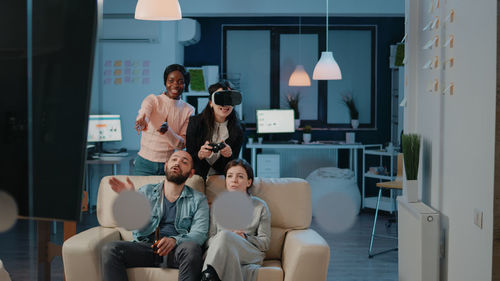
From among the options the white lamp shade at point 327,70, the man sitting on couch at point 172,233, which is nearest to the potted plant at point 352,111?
the white lamp shade at point 327,70

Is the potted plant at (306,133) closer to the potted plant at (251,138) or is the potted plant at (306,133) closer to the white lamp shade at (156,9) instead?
the potted plant at (251,138)

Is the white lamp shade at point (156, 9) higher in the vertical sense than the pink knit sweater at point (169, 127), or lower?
higher

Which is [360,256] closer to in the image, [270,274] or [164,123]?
[270,274]

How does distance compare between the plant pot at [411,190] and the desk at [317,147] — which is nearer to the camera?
the plant pot at [411,190]

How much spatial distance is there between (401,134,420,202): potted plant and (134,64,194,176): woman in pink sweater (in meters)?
1.15

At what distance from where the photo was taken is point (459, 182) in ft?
6.48

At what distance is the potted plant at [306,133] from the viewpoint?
6.04 meters

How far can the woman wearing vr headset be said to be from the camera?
260 cm

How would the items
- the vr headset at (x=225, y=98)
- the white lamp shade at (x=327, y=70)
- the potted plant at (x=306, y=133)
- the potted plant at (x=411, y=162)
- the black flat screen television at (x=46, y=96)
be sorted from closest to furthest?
1. the black flat screen television at (x=46, y=96)
2. the potted plant at (x=411, y=162)
3. the vr headset at (x=225, y=98)
4. the white lamp shade at (x=327, y=70)
5. the potted plant at (x=306, y=133)

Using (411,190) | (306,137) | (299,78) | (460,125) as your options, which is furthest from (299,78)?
(460,125)

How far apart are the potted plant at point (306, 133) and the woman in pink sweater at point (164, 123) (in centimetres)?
333

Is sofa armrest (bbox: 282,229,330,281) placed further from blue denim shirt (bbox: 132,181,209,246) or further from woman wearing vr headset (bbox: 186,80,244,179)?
woman wearing vr headset (bbox: 186,80,244,179)

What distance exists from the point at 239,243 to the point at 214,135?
2.06 ft

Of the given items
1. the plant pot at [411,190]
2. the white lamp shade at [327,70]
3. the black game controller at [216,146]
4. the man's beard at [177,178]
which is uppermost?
the white lamp shade at [327,70]
